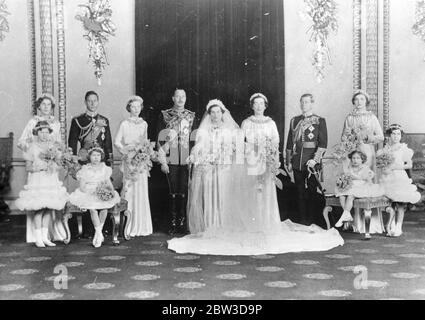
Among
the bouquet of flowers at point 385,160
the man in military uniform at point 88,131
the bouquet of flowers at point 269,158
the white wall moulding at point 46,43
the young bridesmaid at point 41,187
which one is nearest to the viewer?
the young bridesmaid at point 41,187

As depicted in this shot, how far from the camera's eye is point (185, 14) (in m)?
8.65

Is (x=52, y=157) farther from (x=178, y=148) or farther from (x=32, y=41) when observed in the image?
(x=32, y=41)

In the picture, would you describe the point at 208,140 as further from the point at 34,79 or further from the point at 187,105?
the point at 34,79

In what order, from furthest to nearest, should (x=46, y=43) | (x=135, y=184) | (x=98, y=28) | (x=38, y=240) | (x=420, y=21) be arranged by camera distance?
(x=420, y=21) < (x=98, y=28) < (x=46, y=43) < (x=135, y=184) < (x=38, y=240)

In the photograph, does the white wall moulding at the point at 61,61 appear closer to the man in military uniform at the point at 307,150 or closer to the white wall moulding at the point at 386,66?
the man in military uniform at the point at 307,150

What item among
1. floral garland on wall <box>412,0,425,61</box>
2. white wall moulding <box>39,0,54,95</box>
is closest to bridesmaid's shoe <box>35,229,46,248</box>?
white wall moulding <box>39,0,54,95</box>

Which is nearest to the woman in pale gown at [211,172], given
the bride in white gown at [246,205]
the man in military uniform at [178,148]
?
the bride in white gown at [246,205]

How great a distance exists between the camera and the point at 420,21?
891 centimetres

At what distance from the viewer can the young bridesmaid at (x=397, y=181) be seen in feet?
22.6

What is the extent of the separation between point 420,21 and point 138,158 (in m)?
4.69

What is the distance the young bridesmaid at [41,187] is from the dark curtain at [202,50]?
2171mm

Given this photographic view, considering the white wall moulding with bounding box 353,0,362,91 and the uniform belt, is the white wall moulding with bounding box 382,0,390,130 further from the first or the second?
the uniform belt

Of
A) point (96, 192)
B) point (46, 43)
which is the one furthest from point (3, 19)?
point (96, 192)

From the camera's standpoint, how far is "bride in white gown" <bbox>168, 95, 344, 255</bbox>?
6379 millimetres
